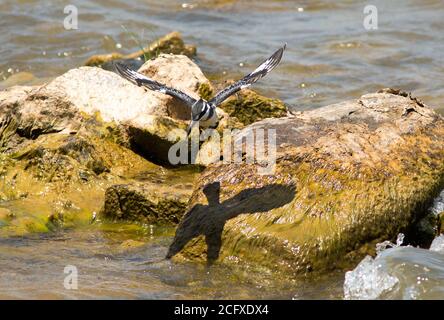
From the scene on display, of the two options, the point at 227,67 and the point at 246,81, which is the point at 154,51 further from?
the point at 246,81

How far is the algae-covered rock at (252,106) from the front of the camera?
8203 millimetres

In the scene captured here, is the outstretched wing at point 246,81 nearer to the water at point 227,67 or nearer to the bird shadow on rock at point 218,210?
the bird shadow on rock at point 218,210

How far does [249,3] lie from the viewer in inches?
586

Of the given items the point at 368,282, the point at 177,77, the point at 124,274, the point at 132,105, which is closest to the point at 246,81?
the point at 132,105

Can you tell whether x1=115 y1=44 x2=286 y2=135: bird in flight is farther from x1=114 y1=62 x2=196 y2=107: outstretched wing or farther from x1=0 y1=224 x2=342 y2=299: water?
x1=0 y1=224 x2=342 y2=299: water

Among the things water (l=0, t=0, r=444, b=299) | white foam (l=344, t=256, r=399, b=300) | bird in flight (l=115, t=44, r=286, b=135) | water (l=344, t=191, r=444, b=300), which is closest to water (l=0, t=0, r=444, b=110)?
water (l=0, t=0, r=444, b=299)

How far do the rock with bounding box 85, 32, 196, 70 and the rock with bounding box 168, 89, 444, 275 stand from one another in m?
5.17

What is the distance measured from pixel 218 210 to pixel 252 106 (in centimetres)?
245

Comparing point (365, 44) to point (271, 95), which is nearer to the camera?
point (271, 95)

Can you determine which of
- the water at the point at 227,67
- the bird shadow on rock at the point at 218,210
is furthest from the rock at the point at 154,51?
the bird shadow on rock at the point at 218,210
